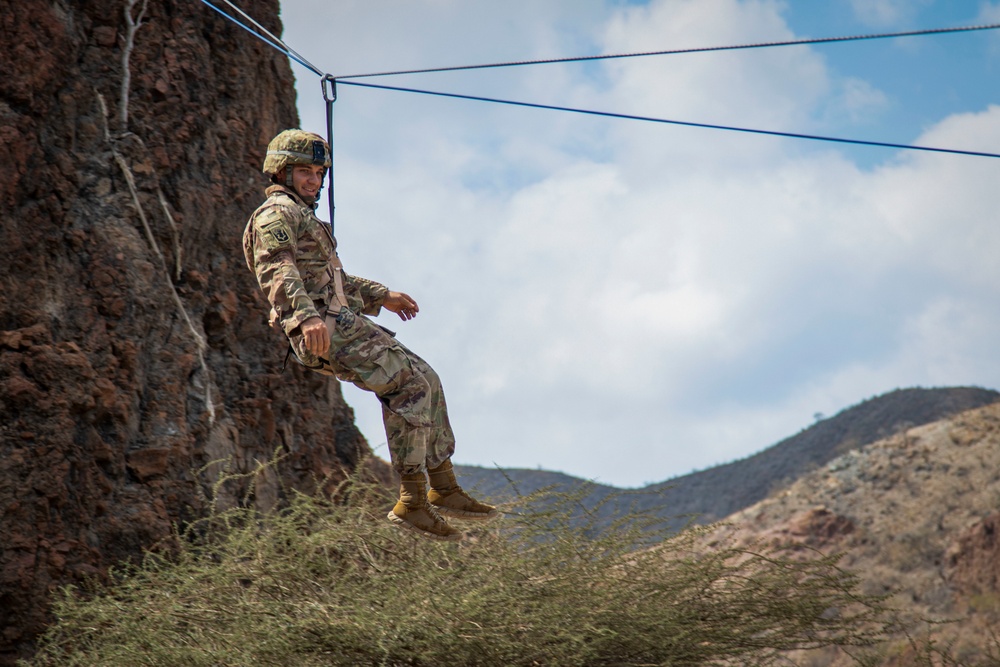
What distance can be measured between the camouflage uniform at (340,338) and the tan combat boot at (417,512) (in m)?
0.07

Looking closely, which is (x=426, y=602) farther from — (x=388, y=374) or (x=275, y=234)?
(x=275, y=234)

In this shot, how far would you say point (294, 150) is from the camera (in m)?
5.74

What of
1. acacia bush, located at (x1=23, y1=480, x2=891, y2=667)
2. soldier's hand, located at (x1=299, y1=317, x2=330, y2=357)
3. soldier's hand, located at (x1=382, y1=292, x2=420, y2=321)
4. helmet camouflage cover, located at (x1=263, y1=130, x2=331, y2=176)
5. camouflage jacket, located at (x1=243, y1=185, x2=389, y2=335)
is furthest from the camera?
acacia bush, located at (x1=23, y1=480, x2=891, y2=667)

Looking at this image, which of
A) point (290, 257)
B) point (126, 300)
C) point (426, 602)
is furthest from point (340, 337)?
point (126, 300)

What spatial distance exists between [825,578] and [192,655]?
4692 mm

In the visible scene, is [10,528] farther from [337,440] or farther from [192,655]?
[337,440]

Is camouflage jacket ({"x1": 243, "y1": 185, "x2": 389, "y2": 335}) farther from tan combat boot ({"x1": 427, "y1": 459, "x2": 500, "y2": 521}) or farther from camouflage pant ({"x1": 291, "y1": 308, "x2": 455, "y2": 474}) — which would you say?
tan combat boot ({"x1": 427, "y1": 459, "x2": 500, "y2": 521})

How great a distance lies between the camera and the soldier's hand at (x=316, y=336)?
17.0 ft

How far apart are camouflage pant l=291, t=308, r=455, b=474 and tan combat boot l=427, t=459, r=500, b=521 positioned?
7.8 inches

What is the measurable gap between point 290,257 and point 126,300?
389 centimetres

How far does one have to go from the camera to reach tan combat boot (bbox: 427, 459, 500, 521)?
19.0 feet

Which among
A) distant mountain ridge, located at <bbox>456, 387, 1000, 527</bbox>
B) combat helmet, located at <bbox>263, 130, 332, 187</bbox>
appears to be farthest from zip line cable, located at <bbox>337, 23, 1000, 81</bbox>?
distant mountain ridge, located at <bbox>456, 387, 1000, 527</bbox>

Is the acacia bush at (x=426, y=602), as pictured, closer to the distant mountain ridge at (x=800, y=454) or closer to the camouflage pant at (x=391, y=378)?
the camouflage pant at (x=391, y=378)

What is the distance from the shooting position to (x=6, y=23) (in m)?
8.36
